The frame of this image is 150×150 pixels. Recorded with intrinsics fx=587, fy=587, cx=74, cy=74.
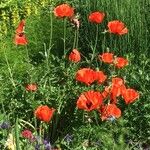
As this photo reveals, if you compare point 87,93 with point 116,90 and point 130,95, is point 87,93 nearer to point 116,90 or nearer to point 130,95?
point 116,90

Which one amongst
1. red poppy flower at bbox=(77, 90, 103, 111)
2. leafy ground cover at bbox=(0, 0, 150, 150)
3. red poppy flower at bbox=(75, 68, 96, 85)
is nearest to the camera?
red poppy flower at bbox=(77, 90, 103, 111)

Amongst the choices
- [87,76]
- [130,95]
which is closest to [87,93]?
[87,76]

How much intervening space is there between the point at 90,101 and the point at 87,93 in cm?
7

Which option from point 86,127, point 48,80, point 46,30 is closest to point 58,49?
point 46,30

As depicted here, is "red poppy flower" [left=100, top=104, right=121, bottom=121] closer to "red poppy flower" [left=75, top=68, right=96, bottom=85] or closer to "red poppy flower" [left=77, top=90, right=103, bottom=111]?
"red poppy flower" [left=77, top=90, right=103, bottom=111]

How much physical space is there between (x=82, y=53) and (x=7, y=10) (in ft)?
6.32

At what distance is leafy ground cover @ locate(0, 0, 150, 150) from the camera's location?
13.7 feet

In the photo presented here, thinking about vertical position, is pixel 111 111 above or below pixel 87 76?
below

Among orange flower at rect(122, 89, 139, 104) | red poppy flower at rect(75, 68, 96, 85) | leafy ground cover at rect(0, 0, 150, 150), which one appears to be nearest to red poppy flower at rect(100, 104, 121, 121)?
leafy ground cover at rect(0, 0, 150, 150)

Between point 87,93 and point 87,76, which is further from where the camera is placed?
point 87,76

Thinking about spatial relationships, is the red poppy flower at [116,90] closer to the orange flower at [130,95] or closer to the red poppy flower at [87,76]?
the orange flower at [130,95]

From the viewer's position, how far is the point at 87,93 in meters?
4.16

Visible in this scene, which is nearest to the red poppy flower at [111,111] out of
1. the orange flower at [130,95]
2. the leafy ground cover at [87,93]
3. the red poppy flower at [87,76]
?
the leafy ground cover at [87,93]

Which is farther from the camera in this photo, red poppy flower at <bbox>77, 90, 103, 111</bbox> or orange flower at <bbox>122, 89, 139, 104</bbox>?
orange flower at <bbox>122, 89, 139, 104</bbox>
